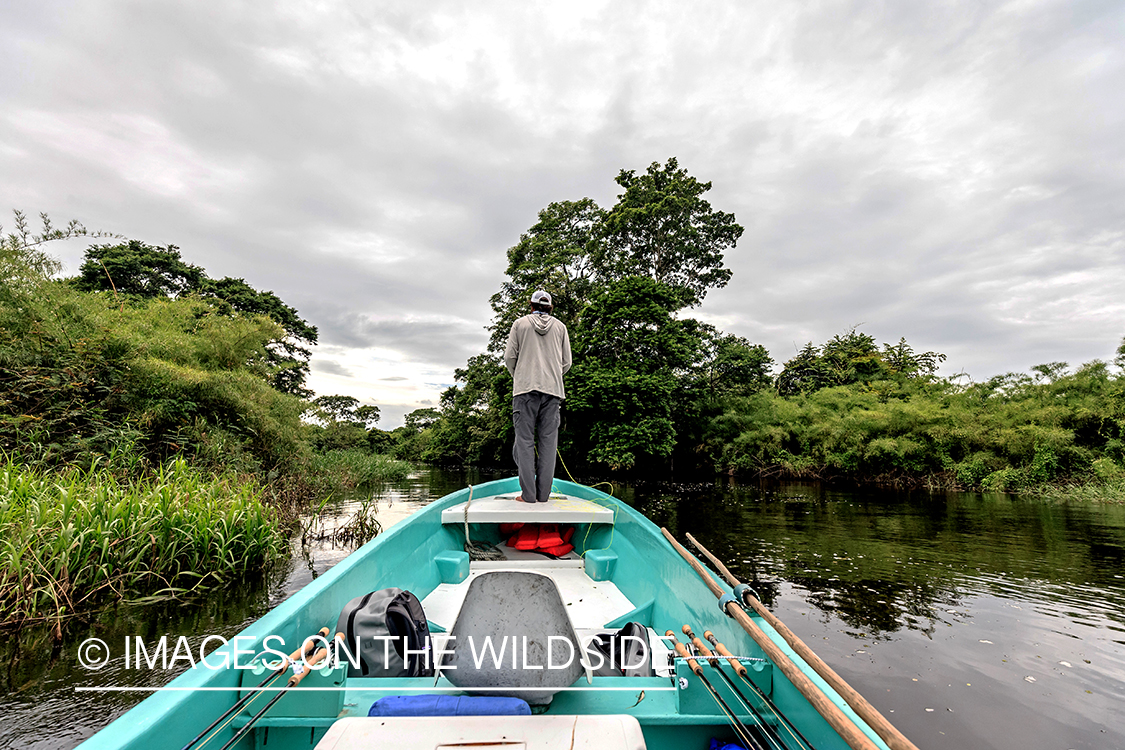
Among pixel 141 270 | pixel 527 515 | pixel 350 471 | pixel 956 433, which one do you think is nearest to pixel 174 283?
pixel 141 270

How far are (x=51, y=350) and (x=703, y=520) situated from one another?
329 inches

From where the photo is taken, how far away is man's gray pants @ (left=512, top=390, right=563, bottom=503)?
337 centimetres

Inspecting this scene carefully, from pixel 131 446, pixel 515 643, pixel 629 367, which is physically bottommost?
pixel 515 643

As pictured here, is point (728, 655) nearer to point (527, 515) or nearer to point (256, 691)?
point (256, 691)

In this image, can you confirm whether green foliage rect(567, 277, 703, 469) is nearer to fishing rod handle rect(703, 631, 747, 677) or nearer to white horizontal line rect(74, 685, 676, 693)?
fishing rod handle rect(703, 631, 747, 677)

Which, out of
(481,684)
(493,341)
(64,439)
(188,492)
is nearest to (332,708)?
(481,684)

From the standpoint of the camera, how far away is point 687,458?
18375mm

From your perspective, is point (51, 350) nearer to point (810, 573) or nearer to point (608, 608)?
point (608, 608)

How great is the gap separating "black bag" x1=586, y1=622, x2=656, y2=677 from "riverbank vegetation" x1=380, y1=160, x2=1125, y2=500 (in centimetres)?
1247

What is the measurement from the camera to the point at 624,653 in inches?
63.4

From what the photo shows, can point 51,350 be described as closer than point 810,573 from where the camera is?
No

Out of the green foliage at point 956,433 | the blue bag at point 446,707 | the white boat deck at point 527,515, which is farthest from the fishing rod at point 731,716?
the green foliage at point 956,433

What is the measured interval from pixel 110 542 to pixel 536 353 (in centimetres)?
314

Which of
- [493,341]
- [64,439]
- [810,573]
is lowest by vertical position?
[810,573]
